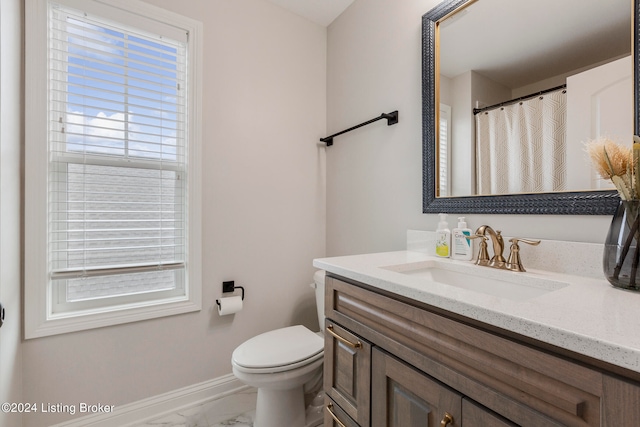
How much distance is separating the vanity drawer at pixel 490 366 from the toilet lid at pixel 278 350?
0.61m

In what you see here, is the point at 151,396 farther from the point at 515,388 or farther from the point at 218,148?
the point at 515,388

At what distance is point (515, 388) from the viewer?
536 mm

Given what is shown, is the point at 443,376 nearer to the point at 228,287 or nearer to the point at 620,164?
the point at 620,164

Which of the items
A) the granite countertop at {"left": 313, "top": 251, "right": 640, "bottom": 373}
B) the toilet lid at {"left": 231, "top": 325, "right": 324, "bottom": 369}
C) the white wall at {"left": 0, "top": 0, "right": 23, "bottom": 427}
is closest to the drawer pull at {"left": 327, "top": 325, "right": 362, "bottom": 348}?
the granite countertop at {"left": 313, "top": 251, "right": 640, "bottom": 373}

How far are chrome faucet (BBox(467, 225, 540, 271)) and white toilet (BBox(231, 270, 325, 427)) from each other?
858 mm

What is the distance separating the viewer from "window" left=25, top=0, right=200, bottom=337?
4.29 ft

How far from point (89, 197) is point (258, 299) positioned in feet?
3.54

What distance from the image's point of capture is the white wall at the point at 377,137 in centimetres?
143

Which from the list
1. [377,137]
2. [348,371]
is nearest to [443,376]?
[348,371]

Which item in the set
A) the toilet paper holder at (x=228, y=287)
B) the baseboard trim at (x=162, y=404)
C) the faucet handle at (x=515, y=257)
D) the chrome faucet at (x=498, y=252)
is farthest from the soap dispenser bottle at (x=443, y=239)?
the baseboard trim at (x=162, y=404)

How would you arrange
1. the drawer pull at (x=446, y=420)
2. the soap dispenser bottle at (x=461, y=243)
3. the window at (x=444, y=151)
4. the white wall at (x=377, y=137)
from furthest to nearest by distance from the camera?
the white wall at (x=377, y=137), the window at (x=444, y=151), the soap dispenser bottle at (x=461, y=243), the drawer pull at (x=446, y=420)

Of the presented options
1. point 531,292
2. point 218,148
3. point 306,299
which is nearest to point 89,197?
point 218,148

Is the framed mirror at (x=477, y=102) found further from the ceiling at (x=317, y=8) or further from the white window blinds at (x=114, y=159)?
the white window blinds at (x=114, y=159)

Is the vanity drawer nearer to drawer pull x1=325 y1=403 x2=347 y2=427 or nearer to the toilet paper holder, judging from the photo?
drawer pull x1=325 y1=403 x2=347 y2=427
